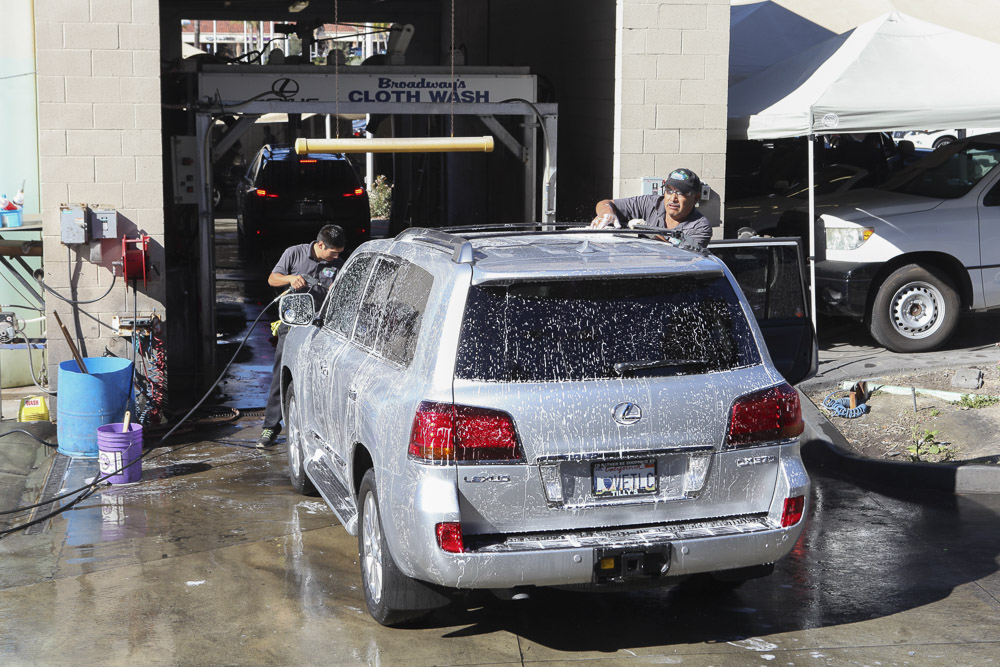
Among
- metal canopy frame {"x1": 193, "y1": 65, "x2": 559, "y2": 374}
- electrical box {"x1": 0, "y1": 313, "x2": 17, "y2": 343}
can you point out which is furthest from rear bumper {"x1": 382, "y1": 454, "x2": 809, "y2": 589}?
metal canopy frame {"x1": 193, "y1": 65, "x2": 559, "y2": 374}

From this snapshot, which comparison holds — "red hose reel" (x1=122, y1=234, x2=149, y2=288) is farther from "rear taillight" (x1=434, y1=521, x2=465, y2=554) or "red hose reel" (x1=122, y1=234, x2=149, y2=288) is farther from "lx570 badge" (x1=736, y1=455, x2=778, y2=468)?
"lx570 badge" (x1=736, y1=455, x2=778, y2=468)

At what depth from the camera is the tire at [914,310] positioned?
11102 millimetres

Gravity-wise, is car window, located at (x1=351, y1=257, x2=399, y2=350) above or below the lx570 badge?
above

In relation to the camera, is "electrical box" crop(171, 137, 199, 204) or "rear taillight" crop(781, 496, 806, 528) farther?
"electrical box" crop(171, 137, 199, 204)

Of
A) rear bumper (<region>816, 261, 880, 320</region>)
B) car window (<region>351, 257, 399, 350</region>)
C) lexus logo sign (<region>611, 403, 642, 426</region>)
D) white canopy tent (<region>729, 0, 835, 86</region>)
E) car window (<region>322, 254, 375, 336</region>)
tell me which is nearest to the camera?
lexus logo sign (<region>611, 403, 642, 426</region>)

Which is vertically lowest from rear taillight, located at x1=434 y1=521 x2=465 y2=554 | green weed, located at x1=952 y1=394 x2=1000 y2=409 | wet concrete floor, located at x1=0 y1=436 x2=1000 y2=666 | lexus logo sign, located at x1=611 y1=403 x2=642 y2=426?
wet concrete floor, located at x1=0 y1=436 x2=1000 y2=666

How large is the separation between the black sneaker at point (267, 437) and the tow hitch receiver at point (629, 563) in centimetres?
437

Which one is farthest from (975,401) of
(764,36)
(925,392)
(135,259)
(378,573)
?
(764,36)

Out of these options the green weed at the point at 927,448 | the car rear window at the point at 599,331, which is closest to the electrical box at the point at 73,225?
the car rear window at the point at 599,331

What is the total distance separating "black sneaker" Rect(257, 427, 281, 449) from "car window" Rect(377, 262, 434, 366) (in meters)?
3.26

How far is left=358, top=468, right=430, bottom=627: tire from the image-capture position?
488 centimetres

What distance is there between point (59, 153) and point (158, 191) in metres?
0.78

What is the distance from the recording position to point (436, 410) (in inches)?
175

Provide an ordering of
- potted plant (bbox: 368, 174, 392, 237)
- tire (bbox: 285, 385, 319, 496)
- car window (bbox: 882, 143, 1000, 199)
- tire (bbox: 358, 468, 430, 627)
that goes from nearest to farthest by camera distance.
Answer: tire (bbox: 358, 468, 430, 627) < tire (bbox: 285, 385, 319, 496) < car window (bbox: 882, 143, 1000, 199) < potted plant (bbox: 368, 174, 392, 237)
